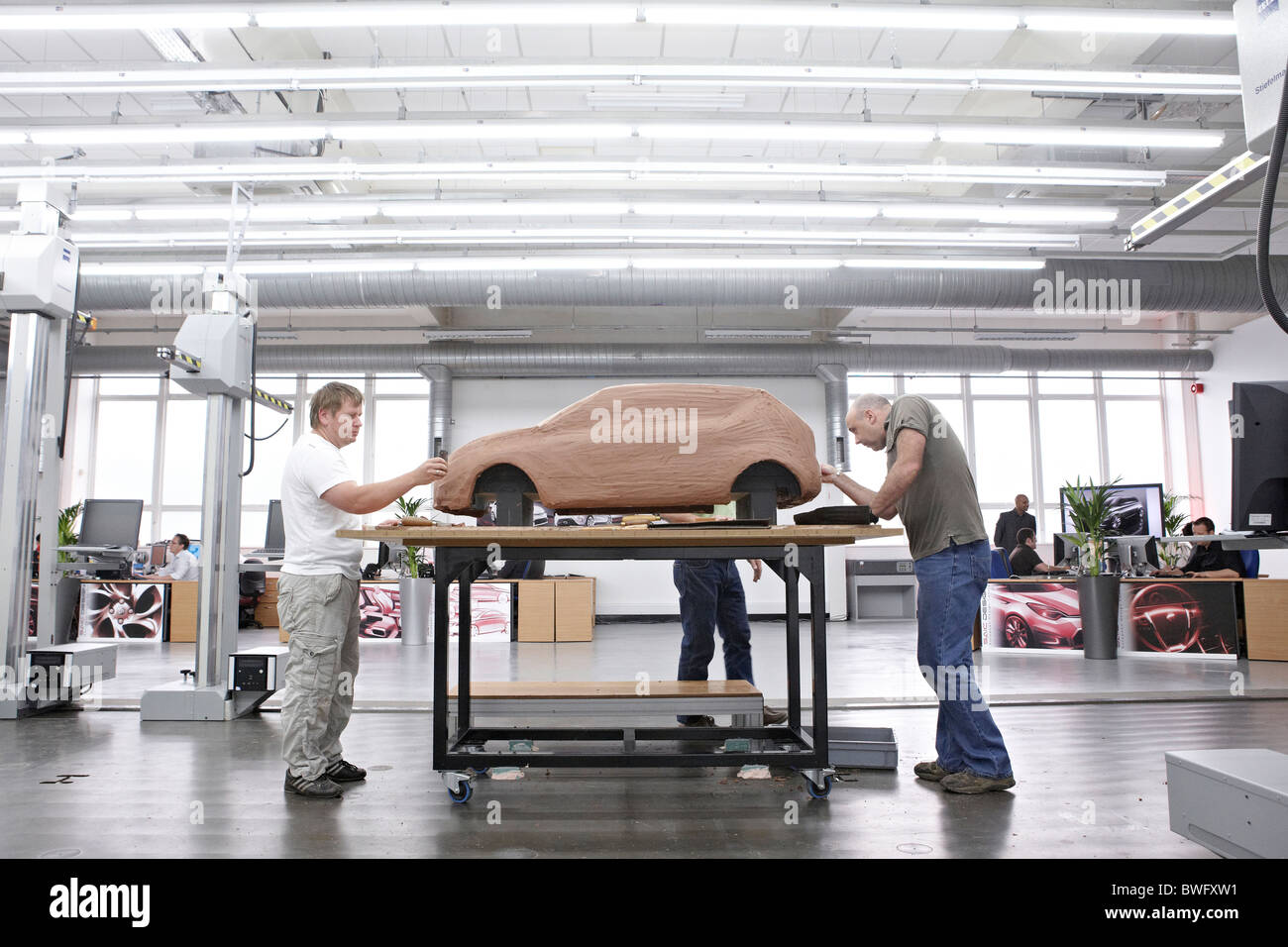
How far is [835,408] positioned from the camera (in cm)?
962

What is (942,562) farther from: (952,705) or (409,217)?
(409,217)

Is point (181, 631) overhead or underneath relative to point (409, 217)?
underneath

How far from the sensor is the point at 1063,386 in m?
11.2

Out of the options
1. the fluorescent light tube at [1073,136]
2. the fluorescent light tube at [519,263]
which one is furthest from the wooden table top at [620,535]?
the fluorescent light tube at [519,263]

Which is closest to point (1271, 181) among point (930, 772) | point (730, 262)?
point (930, 772)

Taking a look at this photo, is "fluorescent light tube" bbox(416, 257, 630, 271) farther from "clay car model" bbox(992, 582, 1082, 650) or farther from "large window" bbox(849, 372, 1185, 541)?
"large window" bbox(849, 372, 1185, 541)

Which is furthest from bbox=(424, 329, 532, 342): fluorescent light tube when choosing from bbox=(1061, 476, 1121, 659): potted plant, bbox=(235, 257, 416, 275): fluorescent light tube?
bbox=(1061, 476, 1121, 659): potted plant

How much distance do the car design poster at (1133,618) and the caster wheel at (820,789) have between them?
14.8ft

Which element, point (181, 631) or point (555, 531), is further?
point (181, 631)

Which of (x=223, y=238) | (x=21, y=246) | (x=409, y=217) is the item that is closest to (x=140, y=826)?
(x=21, y=246)

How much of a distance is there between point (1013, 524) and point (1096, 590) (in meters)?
2.12

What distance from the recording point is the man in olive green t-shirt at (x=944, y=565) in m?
2.23

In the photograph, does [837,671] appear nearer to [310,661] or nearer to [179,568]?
[310,661]
